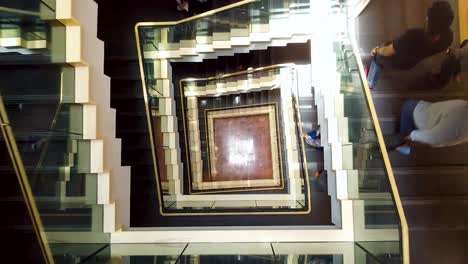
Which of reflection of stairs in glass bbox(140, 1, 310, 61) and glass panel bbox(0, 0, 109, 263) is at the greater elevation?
reflection of stairs in glass bbox(140, 1, 310, 61)

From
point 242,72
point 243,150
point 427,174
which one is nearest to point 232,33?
point 242,72

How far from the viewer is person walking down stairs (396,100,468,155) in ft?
9.18

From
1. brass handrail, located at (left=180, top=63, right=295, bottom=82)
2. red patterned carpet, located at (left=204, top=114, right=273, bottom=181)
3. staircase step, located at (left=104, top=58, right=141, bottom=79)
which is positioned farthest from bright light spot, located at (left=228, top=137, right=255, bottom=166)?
staircase step, located at (left=104, top=58, right=141, bottom=79)

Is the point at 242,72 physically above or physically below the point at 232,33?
below

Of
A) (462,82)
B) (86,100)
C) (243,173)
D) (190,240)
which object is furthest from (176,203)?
(462,82)

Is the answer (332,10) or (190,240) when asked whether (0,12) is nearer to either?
(190,240)

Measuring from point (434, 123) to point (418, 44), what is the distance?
0.79m

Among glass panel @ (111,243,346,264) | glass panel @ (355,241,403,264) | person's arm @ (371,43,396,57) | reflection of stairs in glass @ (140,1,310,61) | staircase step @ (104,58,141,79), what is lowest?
glass panel @ (111,243,346,264)

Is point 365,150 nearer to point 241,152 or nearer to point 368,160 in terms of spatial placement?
point 368,160

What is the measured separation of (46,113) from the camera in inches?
82.0

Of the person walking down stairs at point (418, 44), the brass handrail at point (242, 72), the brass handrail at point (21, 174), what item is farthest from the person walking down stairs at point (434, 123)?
the brass handrail at point (21, 174)

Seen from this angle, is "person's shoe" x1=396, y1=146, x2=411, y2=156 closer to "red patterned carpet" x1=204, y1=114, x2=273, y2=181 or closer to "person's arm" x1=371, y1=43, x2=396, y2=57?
"person's arm" x1=371, y1=43, x2=396, y2=57

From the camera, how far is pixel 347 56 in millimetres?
2736

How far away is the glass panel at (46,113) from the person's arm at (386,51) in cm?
266
